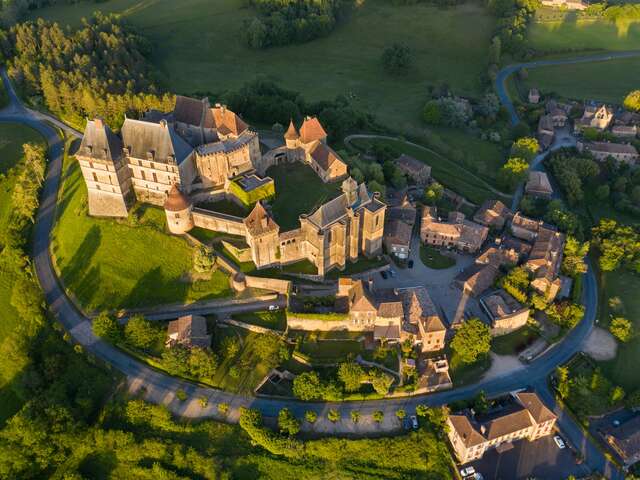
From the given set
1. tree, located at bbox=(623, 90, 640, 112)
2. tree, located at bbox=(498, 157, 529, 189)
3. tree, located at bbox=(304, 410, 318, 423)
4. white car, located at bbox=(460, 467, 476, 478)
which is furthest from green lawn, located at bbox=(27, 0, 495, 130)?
white car, located at bbox=(460, 467, 476, 478)

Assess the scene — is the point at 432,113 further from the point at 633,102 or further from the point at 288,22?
the point at 288,22

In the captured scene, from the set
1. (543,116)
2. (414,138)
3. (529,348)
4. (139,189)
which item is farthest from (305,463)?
(543,116)

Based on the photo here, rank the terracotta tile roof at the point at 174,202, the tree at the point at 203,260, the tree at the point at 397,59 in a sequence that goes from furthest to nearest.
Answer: the tree at the point at 397,59, the terracotta tile roof at the point at 174,202, the tree at the point at 203,260

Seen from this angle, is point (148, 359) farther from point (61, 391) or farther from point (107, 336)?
point (61, 391)

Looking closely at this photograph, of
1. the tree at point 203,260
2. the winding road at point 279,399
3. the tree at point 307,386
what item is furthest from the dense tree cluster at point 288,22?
the tree at point 307,386

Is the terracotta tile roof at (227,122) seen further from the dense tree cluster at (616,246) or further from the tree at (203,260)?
the dense tree cluster at (616,246)

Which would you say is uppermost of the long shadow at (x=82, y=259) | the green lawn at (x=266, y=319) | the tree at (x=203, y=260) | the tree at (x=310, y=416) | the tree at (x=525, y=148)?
the tree at (x=203, y=260)

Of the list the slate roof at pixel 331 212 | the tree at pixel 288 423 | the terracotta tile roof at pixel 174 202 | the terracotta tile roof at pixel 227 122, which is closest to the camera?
the tree at pixel 288 423

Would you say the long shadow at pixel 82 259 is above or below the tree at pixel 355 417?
above
